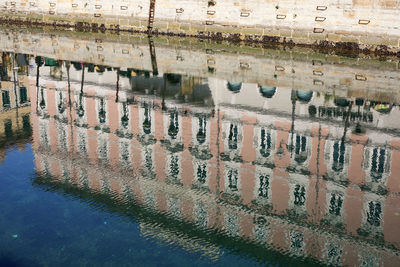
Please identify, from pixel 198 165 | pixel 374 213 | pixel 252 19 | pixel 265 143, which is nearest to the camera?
pixel 374 213

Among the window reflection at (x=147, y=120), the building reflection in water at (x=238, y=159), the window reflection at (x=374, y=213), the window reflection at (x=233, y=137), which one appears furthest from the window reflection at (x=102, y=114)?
the window reflection at (x=374, y=213)

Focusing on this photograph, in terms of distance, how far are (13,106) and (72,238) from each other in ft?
49.1

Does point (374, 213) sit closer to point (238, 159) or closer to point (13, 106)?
point (238, 159)

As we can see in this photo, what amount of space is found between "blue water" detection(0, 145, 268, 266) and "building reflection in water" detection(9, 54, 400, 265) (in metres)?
0.81

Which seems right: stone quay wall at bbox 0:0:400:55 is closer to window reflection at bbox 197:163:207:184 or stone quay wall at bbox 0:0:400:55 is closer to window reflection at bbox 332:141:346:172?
window reflection at bbox 332:141:346:172

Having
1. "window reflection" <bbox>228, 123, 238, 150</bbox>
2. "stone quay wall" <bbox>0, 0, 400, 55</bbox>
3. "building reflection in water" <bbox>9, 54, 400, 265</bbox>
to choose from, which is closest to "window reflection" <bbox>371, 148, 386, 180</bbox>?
"building reflection in water" <bbox>9, 54, 400, 265</bbox>

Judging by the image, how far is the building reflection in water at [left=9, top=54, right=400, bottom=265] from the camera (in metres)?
15.0

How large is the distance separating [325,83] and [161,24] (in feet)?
88.5

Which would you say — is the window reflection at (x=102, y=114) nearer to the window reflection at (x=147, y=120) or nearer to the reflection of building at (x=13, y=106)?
the window reflection at (x=147, y=120)

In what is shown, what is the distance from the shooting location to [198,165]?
19828 millimetres

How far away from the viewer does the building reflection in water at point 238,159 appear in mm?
15016

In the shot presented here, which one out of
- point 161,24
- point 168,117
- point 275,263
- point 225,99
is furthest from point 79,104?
point 161,24

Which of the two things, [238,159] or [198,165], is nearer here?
[198,165]

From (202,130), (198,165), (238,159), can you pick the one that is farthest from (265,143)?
(198,165)
